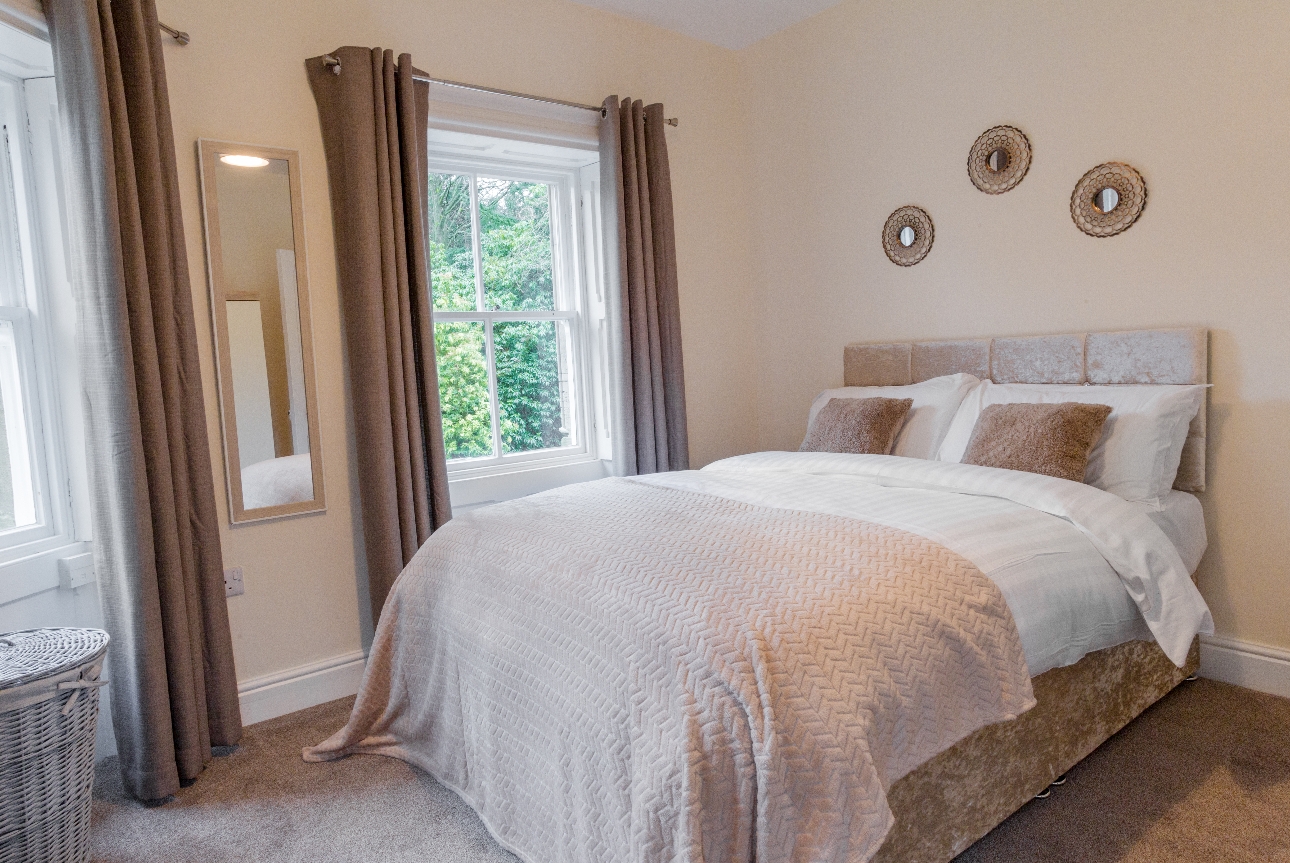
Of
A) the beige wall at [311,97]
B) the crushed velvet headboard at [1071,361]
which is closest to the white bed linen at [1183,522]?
the crushed velvet headboard at [1071,361]

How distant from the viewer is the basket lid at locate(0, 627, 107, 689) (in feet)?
5.72

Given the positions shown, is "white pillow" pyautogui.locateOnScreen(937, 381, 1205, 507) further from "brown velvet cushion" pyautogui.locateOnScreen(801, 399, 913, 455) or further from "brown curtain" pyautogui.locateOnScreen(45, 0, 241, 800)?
"brown curtain" pyautogui.locateOnScreen(45, 0, 241, 800)

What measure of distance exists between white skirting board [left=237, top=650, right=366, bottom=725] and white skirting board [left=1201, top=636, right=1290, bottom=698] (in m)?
2.86

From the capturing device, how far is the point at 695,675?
4.50ft

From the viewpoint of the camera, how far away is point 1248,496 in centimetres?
254

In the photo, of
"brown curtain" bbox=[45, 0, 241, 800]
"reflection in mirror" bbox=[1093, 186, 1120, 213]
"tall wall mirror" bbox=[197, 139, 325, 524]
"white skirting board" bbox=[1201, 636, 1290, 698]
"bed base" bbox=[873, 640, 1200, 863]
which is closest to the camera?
"bed base" bbox=[873, 640, 1200, 863]

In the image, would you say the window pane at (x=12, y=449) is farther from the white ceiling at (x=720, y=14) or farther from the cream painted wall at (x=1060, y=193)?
the cream painted wall at (x=1060, y=193)

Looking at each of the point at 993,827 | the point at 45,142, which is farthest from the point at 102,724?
the point at 993,827

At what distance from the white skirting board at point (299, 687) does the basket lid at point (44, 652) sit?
2.25 ft

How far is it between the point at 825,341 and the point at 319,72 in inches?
91.7

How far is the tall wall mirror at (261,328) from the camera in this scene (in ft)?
8.61

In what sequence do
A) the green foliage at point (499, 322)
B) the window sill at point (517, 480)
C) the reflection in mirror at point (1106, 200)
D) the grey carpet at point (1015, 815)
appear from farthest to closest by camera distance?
the green foliage at point (499, 322) < the window sill at point (517, 480) < the reflection in mirror at point (1106, 200) < the grey carpet at point (1015, 815)

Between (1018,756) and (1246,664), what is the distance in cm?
127

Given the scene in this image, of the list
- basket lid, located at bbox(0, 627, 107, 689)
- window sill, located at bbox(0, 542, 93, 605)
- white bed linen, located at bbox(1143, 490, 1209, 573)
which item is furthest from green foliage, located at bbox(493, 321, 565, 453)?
white bed linen, located at bbox(1143, 490, 1209, 573)
